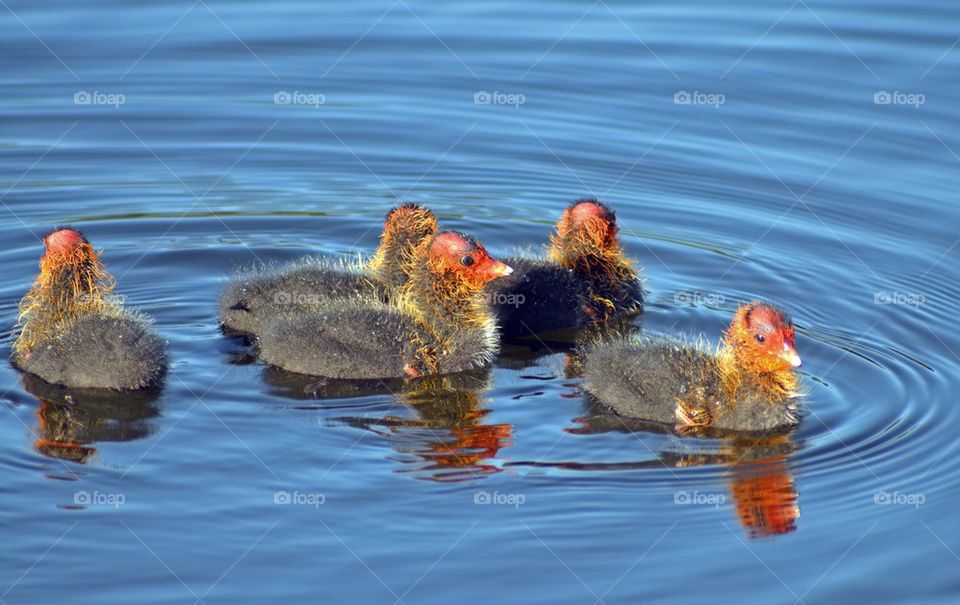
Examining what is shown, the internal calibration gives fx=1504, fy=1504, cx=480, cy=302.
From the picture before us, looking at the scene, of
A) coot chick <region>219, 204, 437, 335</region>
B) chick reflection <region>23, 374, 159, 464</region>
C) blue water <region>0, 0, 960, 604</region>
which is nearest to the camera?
blue water <region>0, 0, 960, 604</region>

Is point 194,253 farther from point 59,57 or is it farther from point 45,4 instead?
point 45,4

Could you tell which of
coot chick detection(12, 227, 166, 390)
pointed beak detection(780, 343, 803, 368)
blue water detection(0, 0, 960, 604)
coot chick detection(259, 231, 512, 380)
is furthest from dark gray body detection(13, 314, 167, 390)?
pointed beak detection(780, 343, 803, 368)

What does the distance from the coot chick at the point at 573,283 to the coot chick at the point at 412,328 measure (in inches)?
25.0

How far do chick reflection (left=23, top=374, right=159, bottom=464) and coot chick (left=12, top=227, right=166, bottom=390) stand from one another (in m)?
0.07

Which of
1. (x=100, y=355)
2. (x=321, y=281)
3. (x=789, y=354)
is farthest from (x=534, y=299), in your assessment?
(x=100, y=355)

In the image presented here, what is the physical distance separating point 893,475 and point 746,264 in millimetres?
3929

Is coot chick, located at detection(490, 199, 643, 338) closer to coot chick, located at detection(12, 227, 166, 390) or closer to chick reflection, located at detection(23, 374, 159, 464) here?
coot chick, located at detection(12, 227, 166, 390)

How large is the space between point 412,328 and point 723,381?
89.0 inches

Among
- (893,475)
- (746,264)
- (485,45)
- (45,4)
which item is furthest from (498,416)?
(45,4)

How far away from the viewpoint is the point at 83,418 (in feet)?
33.6

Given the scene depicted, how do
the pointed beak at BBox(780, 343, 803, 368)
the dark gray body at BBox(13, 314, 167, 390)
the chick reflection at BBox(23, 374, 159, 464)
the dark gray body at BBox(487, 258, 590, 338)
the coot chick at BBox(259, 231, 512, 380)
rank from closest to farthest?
the chick reflection at BBox(23, 374, 159, 464) < the pointed beak at BBox(780, 343, 803, 368) < the dark gray body at BBox(13, 314, 167, 390) < the coot chick at BBox(259, 231, 512, 380) < the dark gray body at BBox(487, 258, 590, 338)

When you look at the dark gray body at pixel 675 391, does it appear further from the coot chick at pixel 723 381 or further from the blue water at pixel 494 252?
the blue water at pixel 494 252

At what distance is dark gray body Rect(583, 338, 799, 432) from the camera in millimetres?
10188

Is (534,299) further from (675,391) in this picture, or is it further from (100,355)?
(100,355)
